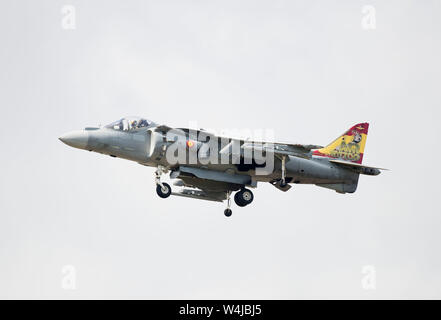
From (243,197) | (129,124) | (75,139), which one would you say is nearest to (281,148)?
(243,197)

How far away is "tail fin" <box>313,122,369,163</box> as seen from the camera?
38.3m

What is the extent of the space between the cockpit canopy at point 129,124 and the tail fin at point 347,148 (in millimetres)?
8173

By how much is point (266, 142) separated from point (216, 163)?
2461 millimetres

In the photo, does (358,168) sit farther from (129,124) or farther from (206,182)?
(129,124)

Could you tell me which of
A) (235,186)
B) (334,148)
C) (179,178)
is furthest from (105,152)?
(334,148)

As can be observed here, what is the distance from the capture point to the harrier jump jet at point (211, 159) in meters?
34.5

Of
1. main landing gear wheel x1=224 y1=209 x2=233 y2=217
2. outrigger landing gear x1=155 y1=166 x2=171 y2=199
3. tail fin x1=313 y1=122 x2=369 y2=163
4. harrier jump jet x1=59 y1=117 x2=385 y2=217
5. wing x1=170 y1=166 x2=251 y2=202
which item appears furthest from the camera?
tail fin x1=313 y1=122 x2=369 y2=163

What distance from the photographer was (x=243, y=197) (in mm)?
36312

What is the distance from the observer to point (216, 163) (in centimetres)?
3553

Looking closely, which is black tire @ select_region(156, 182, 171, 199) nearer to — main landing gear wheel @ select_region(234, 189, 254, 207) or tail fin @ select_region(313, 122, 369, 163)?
main landing gear wheel @ select_region(234, 189, 254, 207)

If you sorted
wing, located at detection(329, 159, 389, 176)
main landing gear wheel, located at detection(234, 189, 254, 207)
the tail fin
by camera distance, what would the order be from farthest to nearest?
the tail fin < wing, located at detection(329, 159, 389, 176) < main landing gear wheel, located at detection(234, 189, 254, 207)

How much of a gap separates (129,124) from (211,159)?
3665mm

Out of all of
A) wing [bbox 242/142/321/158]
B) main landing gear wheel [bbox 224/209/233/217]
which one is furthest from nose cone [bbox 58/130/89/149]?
main landing gear wheel [bbox 224/209/233/217]

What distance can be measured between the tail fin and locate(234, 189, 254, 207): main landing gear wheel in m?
3.88
